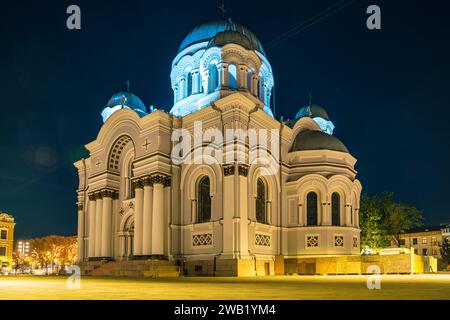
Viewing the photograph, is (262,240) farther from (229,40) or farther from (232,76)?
(229,40)

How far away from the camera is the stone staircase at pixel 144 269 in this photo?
27.9 meters

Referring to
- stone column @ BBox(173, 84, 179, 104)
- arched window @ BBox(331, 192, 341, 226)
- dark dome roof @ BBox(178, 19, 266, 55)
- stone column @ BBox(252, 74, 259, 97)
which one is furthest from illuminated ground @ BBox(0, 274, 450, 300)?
dark dome roof @ BBox(178, 19, 266, 55)

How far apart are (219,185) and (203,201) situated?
2.01 metres

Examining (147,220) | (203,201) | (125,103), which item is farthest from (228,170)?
(125,103)

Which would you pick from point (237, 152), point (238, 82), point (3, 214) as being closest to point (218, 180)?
point (237, 152)

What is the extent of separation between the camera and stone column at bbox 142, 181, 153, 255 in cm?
3098

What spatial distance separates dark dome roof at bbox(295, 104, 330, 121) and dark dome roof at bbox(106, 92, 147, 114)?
15660 mm

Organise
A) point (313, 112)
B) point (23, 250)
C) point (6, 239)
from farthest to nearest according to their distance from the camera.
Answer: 1. point (23, 250)
2. point (6, 239)
3. point (313, 112)

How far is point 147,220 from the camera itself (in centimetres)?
3131

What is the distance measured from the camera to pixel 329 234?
33.4 meters

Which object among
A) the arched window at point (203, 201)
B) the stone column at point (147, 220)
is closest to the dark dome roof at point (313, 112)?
the arched window at point (203, 201)
